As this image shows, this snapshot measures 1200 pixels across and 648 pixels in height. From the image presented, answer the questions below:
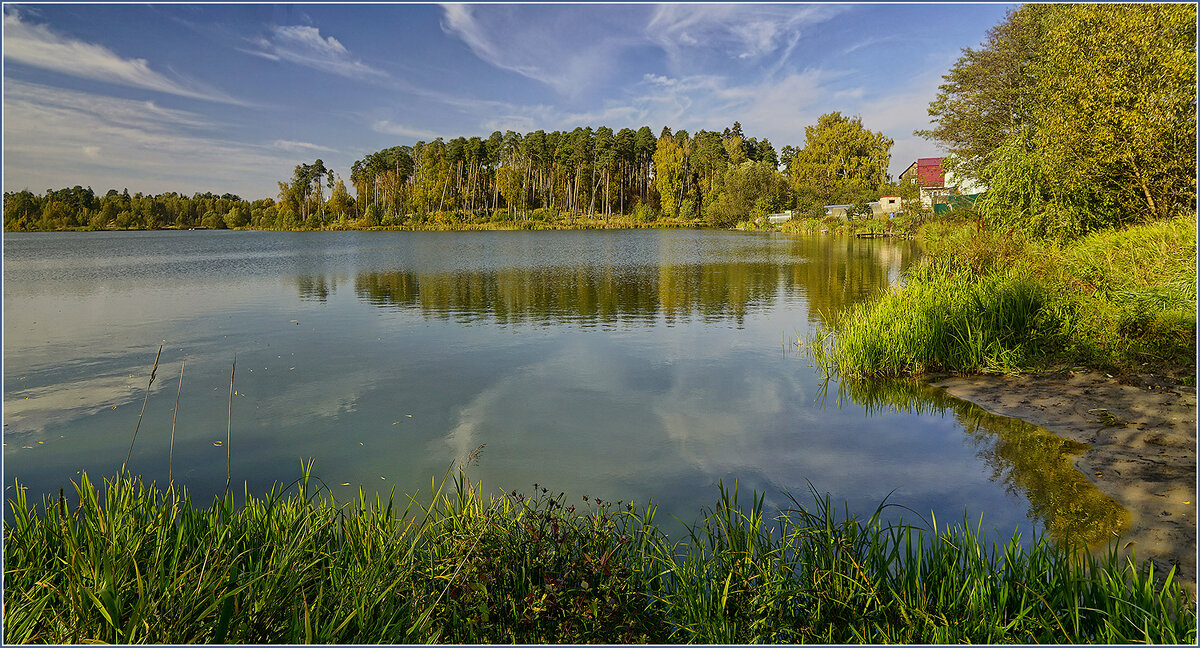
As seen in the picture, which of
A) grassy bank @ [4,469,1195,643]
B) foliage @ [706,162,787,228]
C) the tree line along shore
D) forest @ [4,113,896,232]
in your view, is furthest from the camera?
forest @ [4,113,896,232]

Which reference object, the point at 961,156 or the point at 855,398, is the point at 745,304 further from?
the point at 961,156

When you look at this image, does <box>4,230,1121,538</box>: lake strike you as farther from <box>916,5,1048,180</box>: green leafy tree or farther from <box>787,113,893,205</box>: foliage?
<box>787,113,893,205</box>: foliage

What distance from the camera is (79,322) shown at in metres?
14.9

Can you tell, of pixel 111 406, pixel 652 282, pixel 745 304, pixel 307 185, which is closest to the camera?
pixel 111 406

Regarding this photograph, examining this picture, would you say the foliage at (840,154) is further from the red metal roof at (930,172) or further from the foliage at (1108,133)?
the foliage at (1108,133)

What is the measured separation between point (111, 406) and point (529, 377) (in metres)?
5.50

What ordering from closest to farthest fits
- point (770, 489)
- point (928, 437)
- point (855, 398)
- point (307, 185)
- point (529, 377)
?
point (770, 489) < point (928, 437) < point (855, 398) < point (529, 377) < point (307, 185)

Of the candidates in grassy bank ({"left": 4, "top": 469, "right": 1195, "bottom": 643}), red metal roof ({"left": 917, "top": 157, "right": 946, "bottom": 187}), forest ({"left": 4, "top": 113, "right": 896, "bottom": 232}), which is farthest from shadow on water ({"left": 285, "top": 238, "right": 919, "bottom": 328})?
forest ({"left": 4, "top": 113, "right": 896, "bottom": 232})

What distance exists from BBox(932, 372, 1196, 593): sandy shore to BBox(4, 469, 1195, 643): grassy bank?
106cm

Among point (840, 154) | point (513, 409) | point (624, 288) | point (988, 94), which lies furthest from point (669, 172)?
point (513, 409)

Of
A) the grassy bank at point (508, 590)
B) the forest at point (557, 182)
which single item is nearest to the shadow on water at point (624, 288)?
the grassy bank at point (508, 590)

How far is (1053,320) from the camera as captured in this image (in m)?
10.9

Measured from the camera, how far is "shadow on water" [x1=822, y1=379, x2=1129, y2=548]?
17.9 feet

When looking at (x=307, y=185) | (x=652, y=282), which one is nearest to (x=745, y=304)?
(x=652, y=282)
